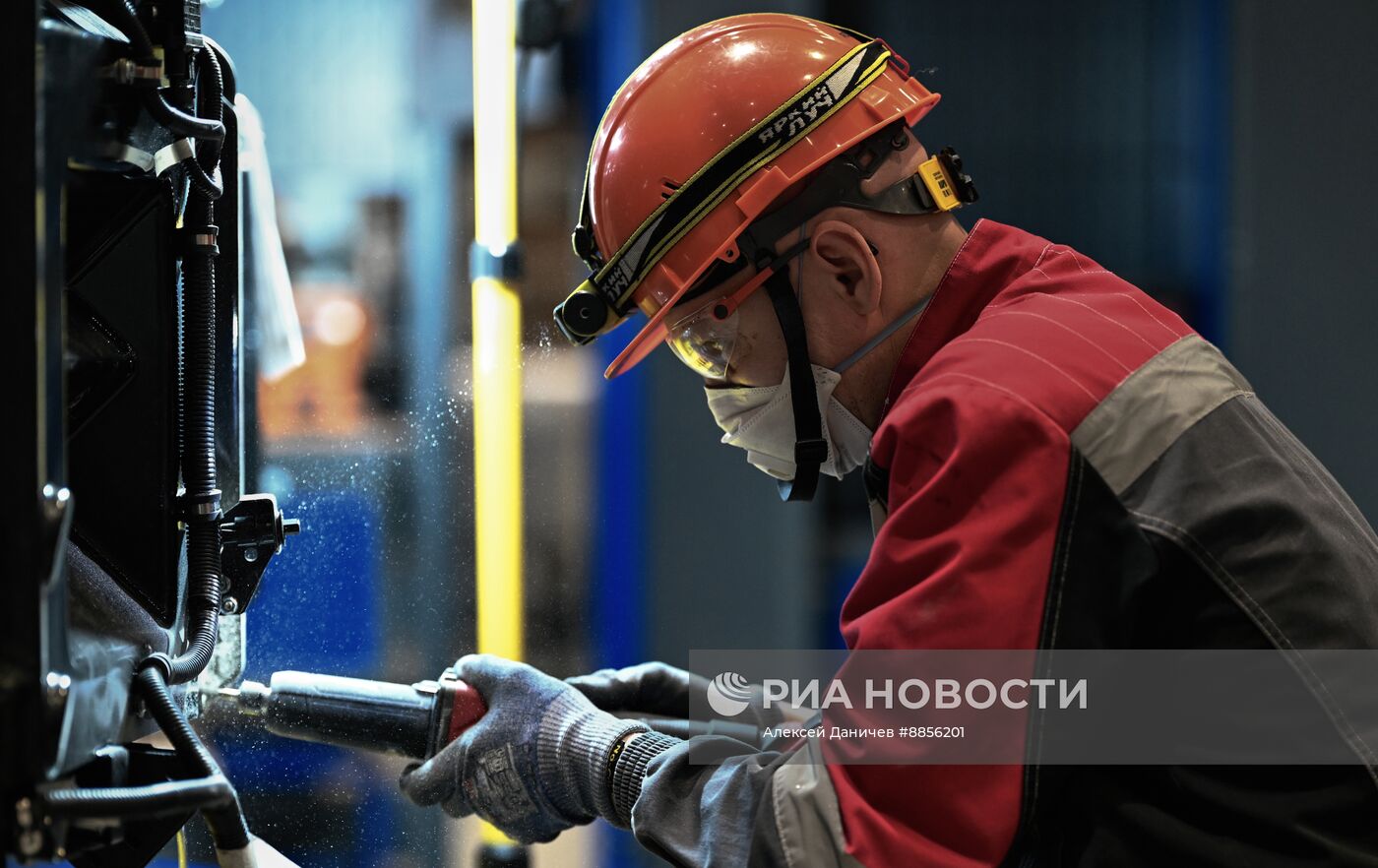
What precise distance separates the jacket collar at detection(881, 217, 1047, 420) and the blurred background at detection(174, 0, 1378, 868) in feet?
0.94

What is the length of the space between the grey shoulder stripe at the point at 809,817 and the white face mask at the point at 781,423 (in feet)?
1.36

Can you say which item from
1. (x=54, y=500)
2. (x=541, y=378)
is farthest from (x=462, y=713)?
(x=54, y=500)

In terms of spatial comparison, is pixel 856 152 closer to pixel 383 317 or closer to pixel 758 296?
pixel 758 296

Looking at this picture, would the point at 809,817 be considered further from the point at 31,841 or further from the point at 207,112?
the point at 207,112

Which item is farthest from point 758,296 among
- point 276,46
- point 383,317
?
point 276,46

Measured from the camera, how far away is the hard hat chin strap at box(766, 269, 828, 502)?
1.32 m

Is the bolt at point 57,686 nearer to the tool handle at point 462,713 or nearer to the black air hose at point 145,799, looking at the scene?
the black air hose at point 145,799

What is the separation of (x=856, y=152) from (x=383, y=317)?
80cm

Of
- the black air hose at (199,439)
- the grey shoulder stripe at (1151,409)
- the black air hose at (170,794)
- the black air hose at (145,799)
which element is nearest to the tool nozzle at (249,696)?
the black air hose at (199,439)

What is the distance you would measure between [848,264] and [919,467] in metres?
0.34

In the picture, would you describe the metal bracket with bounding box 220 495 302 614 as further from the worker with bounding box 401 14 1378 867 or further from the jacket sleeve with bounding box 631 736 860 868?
the jacket sleeve with bounding box 631 736 860 868

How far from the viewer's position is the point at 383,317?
176cm

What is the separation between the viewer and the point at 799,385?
1.33 metres

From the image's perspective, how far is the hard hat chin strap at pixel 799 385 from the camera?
1315 millimetres
